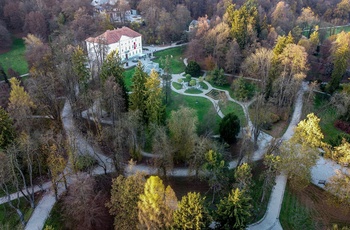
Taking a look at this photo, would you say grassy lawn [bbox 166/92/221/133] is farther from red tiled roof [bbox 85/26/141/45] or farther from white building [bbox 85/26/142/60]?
red tiled roof [bbox 85/26/141/45]

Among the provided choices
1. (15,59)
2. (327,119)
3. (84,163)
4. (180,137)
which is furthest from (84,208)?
(15,59)

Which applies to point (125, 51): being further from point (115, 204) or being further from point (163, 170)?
point (115, 204)

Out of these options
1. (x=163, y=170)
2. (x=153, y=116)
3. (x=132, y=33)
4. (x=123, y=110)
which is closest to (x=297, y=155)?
(x=163, y=170)

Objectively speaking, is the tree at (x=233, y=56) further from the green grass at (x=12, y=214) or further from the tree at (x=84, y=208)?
the green grass at (x=12, y=214)

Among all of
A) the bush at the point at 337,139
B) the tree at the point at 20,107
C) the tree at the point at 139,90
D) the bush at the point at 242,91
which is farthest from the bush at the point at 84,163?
the bush at the point at 337,139

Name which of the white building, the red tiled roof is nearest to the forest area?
the red tiled roof

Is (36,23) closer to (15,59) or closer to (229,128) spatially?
(15,59)
